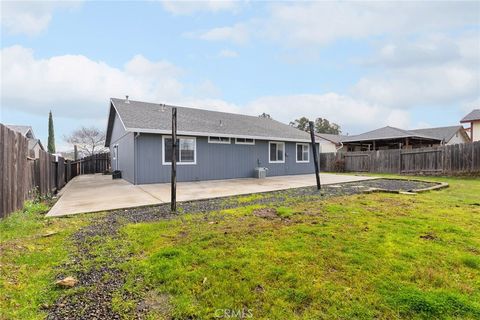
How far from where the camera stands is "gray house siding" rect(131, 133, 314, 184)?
10773 millimetres

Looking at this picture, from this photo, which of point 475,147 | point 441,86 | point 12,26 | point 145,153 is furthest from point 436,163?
point 12,26

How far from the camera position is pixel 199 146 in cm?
1220

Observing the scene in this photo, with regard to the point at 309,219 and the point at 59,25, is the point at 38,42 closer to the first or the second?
the point at 59,25

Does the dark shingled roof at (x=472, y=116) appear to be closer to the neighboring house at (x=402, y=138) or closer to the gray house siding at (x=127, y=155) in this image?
the neighboring house at (x=402, y=138)

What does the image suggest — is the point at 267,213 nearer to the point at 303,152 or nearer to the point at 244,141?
the point at 244,141

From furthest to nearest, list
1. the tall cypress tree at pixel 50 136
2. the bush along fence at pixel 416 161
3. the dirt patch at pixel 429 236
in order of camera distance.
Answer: the tall cypress tree at pixel 50 136 < the bush along fence at pixel 416 161 < the dirt patch at pixel 429 236

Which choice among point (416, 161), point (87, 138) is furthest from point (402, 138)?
point (87, 138)

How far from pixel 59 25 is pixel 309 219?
12.8 metres

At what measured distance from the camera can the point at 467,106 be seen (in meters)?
27.8

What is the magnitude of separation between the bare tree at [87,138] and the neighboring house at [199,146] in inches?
623

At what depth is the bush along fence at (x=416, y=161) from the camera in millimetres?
13906

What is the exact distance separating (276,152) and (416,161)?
355 inches

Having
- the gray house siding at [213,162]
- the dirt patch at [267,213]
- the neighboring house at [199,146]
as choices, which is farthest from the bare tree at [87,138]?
the dirt patch at [267,213]

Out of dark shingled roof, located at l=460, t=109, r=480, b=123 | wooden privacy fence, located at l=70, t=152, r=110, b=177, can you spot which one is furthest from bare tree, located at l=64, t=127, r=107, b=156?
dark shingled roof, located at l=460, t=109, r=480, b=123
